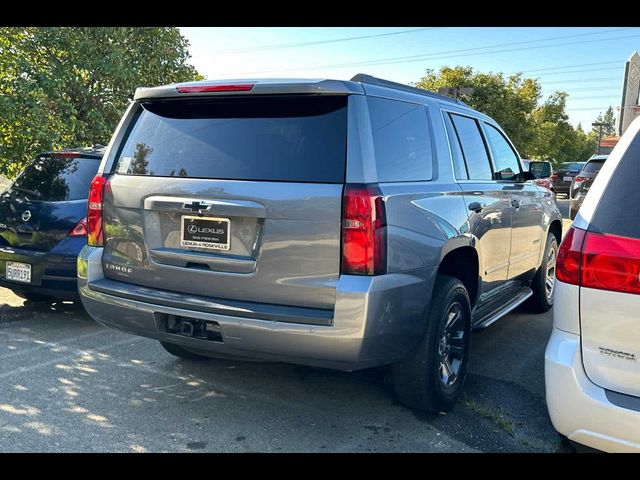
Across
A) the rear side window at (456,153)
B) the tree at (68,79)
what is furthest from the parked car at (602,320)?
the tree at (68,79)

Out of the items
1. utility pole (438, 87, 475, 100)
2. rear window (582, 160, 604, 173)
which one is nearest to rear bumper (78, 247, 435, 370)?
rear window (582, 160, 604, 173)

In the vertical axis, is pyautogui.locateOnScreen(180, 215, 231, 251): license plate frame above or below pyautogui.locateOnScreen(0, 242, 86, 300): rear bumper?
above

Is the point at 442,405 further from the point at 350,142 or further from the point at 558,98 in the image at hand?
the point at 558,98

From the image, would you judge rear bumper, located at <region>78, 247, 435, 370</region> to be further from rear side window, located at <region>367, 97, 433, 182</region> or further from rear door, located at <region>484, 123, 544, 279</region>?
rear door, located at <region>484, 123, 544, 279</region>

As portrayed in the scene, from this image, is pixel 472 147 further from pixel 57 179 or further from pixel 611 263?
pixel 57 179

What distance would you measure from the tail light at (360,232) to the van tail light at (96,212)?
5.38 ft

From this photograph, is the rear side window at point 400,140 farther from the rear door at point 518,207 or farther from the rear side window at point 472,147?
the rear door at point 518,207

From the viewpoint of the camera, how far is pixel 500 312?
464 centimetres

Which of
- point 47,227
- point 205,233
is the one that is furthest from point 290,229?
point 47,227

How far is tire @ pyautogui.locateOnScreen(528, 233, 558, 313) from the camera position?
236 inches

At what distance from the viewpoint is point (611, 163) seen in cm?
258

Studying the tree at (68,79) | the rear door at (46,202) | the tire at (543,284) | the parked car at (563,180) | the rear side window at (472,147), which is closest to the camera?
the rear side window at (472,147)

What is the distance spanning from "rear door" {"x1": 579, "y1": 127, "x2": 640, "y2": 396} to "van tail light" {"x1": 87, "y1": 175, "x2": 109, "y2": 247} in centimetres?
277

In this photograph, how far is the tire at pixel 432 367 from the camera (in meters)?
3.41
